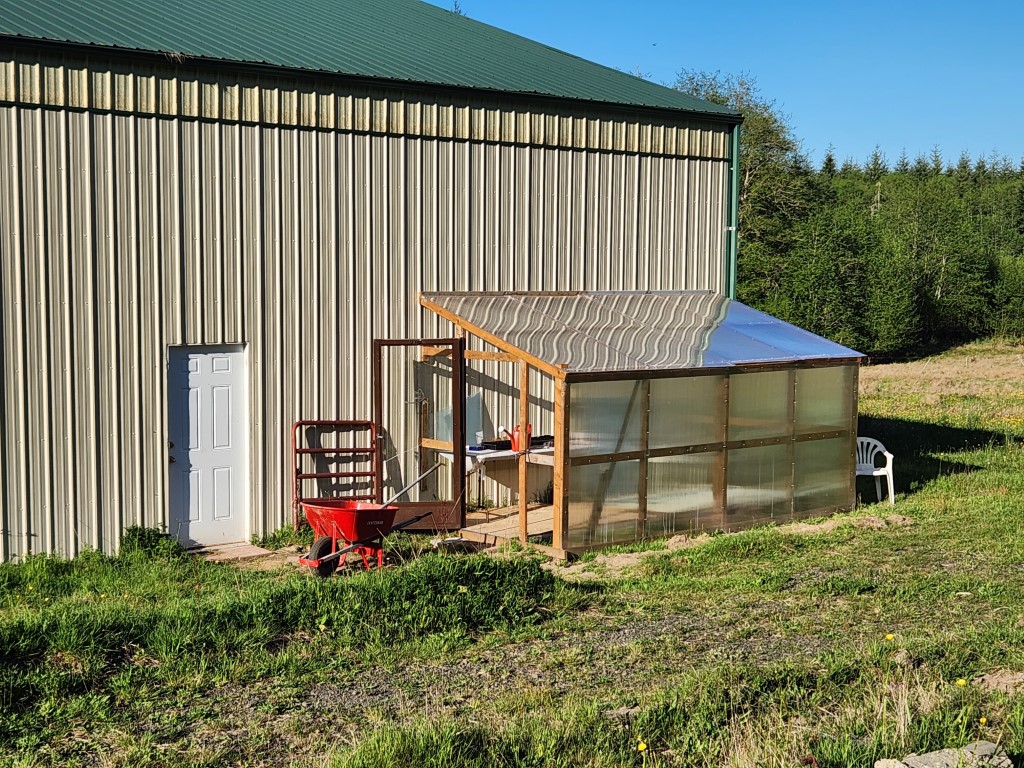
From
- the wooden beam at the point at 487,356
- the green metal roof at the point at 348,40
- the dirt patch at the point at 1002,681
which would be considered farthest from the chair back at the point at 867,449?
the dirt patch at the point at 1002,681

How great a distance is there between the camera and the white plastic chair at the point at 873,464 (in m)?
14.4

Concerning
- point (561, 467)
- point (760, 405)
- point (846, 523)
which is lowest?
point (846, 523)

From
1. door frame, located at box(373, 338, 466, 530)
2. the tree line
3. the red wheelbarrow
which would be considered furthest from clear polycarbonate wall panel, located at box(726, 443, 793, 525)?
the tree line

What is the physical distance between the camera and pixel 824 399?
1376 cm

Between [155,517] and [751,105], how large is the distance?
42.7m

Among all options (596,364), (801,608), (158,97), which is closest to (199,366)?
(158,97)

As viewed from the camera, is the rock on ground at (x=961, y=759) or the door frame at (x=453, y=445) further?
the door frame at (x=453, y=445)

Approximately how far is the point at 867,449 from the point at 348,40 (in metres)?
8.67

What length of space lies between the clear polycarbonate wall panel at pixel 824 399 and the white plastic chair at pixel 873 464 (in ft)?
2.65

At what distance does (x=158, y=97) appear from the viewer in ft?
36.2

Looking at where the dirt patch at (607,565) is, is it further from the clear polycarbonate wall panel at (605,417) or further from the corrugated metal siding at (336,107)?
the corrugated metal siding at (336,107)

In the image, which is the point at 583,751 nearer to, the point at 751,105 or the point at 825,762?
the point at 825,762

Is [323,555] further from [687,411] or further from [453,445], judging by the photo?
[687,411]

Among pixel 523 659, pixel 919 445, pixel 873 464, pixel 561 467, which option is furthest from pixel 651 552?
pixel 919 445
